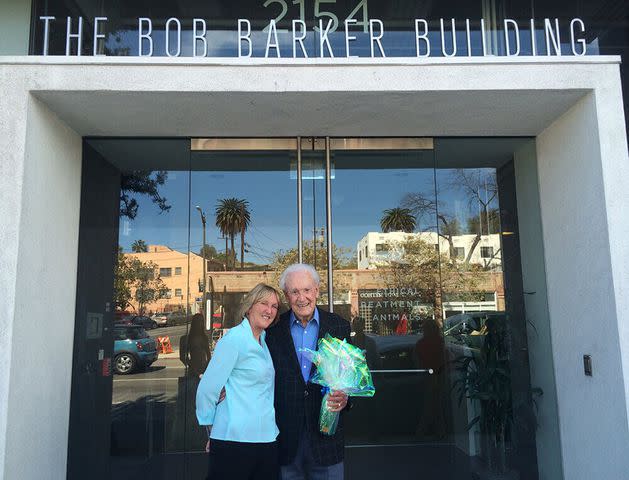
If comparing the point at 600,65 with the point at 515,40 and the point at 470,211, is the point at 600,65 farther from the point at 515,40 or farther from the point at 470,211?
the point at 470,211

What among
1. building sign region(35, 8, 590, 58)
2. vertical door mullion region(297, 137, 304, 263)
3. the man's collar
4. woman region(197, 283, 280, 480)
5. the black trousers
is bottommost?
the black trousers

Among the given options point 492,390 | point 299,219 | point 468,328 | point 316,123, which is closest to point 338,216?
point 299,219

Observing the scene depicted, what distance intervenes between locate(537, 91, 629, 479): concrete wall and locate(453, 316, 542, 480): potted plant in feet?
1.64

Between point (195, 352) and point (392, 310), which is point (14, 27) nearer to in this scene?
point (195, 352)

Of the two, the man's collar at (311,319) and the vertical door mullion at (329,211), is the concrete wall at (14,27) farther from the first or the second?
the man's collar at (311,319)

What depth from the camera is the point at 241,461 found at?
2.92 m

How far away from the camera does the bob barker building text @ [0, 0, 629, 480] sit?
398 centimetres

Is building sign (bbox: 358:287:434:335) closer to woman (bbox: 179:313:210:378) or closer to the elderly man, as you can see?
woman (bbox: 179:313:210:378)

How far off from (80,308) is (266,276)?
65.6 inches

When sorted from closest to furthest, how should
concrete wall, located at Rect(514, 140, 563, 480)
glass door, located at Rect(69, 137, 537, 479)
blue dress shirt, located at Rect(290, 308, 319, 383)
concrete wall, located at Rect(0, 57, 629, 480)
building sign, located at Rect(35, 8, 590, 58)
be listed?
1. blue dress shirt, located at Rect(290, 308, 319, 383)
2. concrete wall, located at Rect(0, 57, 629, 480)
3. building sign, located at Rect(35, 8, 590, 58)
4. concrete wall, located at Rect(514, 140, 563, 480)
5. glass door, located at Rect(69, 137, 537, 479)

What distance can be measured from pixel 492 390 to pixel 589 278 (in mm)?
1483

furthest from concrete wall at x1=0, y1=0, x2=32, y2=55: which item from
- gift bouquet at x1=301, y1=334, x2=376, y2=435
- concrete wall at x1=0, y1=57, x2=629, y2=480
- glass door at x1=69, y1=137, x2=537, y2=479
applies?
gift bouquet at x1=301, y1=334, x2=376, y2=435

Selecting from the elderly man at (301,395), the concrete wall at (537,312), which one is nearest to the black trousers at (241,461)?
the elderly man at (301,395)

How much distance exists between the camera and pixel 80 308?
4859 mm
